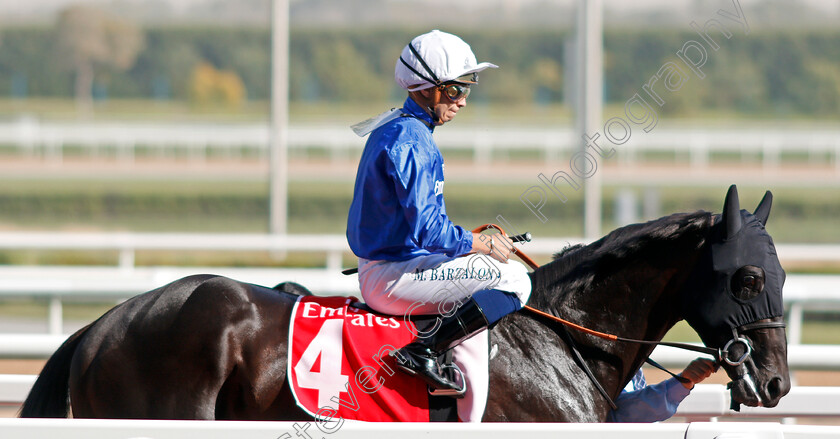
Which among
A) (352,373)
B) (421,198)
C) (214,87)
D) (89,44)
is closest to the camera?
(421,198)

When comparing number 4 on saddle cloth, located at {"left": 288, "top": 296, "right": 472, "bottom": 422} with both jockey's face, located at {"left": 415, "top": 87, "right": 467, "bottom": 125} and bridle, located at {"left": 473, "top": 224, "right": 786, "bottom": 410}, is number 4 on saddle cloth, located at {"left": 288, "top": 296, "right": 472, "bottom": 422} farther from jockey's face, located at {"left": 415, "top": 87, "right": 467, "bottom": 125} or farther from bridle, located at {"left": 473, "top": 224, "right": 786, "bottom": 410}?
jockey's face, located at {"left": 415, "top": 87, "right": 467, "bottom": 125}

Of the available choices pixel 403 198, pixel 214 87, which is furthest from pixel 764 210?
pixel 214 87

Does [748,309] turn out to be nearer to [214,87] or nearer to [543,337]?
[543,337]

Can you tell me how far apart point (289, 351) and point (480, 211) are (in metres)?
16.9

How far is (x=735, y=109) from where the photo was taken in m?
37.9

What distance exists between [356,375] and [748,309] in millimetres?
1236

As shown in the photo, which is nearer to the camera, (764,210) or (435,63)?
(435,63)

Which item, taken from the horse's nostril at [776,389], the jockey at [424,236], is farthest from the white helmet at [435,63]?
the horse's nostril at [776,389]

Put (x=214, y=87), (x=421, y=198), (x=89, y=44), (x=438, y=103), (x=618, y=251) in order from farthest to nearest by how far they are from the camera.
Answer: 1. (x=214, y=87)
2. (x=89, y=44)
3. (x=618, y=251)
4. (x=438, y=103)
5. (x=421, y=198)

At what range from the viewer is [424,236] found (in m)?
2.83

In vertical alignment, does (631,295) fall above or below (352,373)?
above

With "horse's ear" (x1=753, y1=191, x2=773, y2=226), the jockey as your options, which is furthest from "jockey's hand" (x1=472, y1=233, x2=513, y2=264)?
"horse's ear" (x1=753, y1=191, x2=773, y2=226)

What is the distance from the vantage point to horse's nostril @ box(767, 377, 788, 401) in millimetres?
2826

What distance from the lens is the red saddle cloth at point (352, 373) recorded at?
9.21 ft
